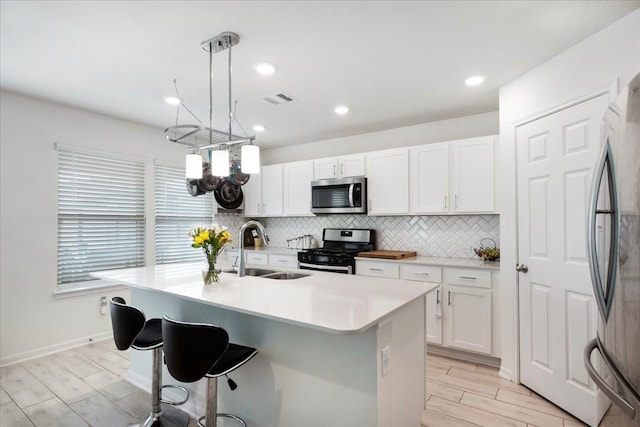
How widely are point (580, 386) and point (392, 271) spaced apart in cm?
176

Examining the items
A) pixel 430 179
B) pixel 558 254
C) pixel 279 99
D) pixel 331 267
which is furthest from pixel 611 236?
pixel 331 267

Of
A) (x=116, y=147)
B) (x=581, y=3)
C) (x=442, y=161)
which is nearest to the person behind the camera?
(x=581, y=3)

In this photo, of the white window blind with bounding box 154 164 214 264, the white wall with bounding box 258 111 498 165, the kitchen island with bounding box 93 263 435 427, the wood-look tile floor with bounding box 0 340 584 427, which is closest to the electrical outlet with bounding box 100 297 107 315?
the wood-look tile floor with bounding box 0 340 584 427

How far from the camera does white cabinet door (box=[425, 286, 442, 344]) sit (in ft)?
10.8

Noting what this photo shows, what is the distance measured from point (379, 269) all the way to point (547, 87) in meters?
2.22

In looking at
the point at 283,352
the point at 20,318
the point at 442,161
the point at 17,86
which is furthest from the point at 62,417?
the point at 442,161

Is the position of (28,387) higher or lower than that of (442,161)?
lower

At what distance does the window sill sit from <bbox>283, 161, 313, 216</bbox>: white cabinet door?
2.41 metres

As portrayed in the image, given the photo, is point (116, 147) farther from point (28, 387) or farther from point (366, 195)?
point (366, 195)

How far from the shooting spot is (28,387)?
8.84ft

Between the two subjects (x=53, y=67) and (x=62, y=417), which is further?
(x=53, y=67)

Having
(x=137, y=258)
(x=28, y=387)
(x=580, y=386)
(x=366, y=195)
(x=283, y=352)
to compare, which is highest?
(x=366, y=195)

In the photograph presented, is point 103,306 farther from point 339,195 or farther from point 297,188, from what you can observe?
point 339,195

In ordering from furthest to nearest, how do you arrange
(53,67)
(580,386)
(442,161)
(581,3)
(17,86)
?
1. (442,161)
2. (17,86)
3. (53,67)
4. (580,386)
5. (581,3)
